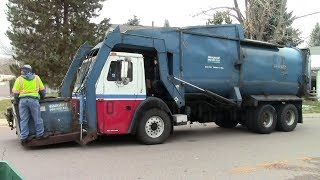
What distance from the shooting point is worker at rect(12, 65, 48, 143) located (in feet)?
32.9

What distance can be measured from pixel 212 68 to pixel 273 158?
3740 millimetres

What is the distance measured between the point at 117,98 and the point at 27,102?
6.46ft

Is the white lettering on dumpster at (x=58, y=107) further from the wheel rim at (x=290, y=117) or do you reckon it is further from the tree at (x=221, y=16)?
the tree at (x=221, y=16)

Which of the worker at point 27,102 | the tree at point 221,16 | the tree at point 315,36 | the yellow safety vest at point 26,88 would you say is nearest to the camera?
the worker at point 27,102

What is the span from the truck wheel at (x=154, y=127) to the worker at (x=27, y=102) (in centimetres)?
218

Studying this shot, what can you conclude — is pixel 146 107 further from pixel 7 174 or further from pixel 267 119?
pixel 7 174

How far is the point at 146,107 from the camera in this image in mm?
10906

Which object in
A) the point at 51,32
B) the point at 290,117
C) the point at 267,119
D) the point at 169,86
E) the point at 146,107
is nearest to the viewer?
the point at 146,107

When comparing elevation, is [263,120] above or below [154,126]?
below

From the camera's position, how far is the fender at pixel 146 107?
1070cm

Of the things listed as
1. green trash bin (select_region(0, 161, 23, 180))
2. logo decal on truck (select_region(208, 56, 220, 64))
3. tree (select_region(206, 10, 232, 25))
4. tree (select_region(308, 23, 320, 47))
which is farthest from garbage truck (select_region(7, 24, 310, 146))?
tree (select_region(308, 23, 320, 47))

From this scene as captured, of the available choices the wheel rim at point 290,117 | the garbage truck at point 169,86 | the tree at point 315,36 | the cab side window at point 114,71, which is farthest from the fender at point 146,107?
the tree at point 315,36

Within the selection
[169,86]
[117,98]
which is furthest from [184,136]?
[117,98]

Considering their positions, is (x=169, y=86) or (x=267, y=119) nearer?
(x=169, y=86)
